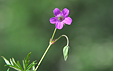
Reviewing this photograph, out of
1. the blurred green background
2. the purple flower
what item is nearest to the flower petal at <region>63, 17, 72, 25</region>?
the purple flower

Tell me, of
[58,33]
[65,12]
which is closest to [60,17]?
[65,12]

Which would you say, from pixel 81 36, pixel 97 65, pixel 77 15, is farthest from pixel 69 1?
pixel 97 65

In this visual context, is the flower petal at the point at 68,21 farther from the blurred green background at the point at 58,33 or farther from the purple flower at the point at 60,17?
the blurred green background at the point at 58,33

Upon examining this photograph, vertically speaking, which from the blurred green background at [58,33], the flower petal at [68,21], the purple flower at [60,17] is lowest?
the blurred green background at [58,33]

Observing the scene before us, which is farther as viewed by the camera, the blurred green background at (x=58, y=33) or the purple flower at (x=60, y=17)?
the blurred green background at (x=58, y=33)

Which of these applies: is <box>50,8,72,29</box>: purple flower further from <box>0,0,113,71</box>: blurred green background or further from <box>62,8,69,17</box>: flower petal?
<box>0,0,113,71</box>: blurred green background

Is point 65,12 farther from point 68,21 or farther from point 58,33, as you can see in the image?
point 58,33

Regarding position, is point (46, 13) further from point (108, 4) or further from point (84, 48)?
point (108, 4)

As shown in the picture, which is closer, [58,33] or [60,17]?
[60,17]

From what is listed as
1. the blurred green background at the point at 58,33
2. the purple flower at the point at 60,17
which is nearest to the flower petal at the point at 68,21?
the purple flower at the point at 60,17
